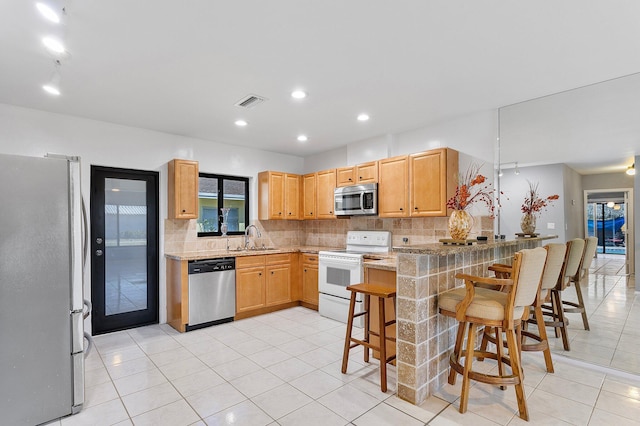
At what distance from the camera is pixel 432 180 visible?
3865 millimetres

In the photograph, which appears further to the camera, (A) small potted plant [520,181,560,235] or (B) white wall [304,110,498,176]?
(B) white wall [304,110,498,176]

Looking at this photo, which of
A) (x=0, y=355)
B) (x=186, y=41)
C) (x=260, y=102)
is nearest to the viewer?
(x=0, y=355)

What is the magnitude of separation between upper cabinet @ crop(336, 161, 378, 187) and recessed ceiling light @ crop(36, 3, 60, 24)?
3.53 m

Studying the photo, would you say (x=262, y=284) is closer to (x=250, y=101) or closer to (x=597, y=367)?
(x=250, y=101)

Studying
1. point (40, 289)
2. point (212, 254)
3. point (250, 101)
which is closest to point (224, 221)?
point (212, 254)

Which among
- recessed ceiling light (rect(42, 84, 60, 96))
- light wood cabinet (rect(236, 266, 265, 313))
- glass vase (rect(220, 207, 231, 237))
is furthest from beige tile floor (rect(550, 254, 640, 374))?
recessed ceiling light (rect(42, 84, 60, 96))

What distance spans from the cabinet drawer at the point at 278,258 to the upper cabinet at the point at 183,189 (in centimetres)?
121

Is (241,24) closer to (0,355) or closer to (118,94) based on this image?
(118,94)

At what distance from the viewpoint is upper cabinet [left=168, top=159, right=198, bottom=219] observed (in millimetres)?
4238

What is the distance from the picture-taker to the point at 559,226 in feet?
10.8

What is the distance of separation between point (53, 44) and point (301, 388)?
3104mm

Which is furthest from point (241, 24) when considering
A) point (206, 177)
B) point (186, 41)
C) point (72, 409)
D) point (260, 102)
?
point (206, 177)

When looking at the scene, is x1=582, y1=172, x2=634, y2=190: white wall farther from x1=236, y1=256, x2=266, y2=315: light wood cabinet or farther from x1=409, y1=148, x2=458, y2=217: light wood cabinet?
x1=236, y1=256, x2=266, y2=315: light wood cabinet

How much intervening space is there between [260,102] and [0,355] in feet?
9.22
